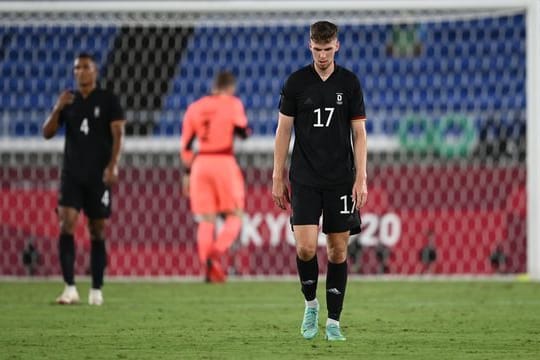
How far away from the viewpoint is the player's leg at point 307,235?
5.91 m

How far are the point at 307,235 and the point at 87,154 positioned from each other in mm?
3065

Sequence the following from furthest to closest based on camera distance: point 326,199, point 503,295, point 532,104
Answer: point 532,104
point 503,295
point 326,199

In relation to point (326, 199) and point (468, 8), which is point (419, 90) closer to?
point (468, 8)

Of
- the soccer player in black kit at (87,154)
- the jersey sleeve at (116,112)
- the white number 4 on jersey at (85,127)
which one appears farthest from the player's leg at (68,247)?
the jersey sleeve at (116,112)

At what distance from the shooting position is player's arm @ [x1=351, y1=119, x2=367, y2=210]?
230 inches

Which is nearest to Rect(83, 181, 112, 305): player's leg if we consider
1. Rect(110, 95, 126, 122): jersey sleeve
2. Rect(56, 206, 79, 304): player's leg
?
Rect(56, 206, 79, 304): player's leg

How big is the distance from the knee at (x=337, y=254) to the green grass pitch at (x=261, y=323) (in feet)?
1.25

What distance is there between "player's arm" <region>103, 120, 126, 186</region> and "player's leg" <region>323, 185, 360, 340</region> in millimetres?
2841

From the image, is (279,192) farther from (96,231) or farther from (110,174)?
(96,231)

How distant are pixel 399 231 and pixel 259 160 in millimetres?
2670

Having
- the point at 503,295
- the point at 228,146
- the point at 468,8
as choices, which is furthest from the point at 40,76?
the point at 503,295

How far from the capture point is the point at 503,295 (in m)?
9.57

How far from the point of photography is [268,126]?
1633 centimetres

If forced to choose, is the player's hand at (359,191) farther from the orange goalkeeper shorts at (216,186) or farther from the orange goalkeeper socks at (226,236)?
the orange goalkeeper shorts at (216,186)
